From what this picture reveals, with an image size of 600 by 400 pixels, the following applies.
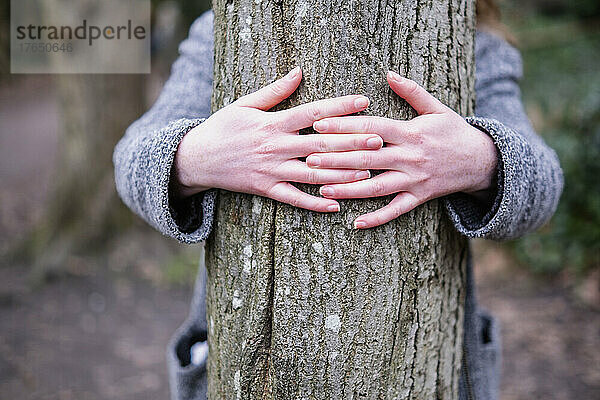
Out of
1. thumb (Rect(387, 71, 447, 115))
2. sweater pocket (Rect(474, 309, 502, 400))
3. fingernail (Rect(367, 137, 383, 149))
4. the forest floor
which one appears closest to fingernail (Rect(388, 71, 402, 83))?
thumb (Rect(387, 71, 447, 115))

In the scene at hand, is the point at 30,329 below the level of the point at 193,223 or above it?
below

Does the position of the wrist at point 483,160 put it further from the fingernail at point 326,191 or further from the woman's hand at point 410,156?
the fingernail at point 326,191

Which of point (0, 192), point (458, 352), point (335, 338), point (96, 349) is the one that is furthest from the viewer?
point (0, 192)

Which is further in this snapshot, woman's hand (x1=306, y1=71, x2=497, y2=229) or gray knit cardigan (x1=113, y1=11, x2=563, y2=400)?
gray knit cardigan (x1=113, y1=11, x2=563, y2=400)

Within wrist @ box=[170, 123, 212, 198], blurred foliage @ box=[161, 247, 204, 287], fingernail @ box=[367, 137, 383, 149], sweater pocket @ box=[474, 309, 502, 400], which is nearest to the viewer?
fingernail @ box=[367, 137, 383, 149]

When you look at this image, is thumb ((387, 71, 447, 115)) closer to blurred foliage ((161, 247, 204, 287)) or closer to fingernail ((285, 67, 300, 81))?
fingernail ((285, 67, 300, 81))

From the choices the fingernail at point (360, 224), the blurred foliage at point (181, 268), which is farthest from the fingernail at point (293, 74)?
the blurred foliage at point (181, 268)

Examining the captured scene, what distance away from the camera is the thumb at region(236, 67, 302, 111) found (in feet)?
4.26

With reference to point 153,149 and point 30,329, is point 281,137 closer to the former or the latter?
point 153,149

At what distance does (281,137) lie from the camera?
1.28m

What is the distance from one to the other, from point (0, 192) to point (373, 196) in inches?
333

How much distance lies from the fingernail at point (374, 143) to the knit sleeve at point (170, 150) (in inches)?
17.7

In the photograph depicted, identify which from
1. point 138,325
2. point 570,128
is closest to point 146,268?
point 138,325

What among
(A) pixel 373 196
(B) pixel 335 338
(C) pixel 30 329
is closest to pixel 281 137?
(A) pixel 373 196
